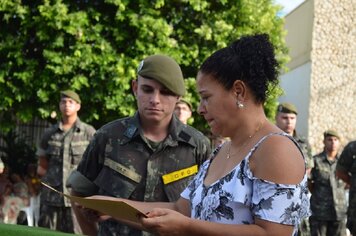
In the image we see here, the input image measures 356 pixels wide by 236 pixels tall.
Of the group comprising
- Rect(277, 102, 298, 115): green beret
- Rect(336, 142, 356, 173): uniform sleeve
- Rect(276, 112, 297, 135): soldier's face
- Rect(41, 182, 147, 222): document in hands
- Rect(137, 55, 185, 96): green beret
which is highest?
Rect(277, 102, 298, 115): green beret

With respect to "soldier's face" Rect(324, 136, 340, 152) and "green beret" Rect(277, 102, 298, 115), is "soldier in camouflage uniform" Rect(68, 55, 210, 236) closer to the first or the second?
"green beret" Rect(277, 102, 298, 115)

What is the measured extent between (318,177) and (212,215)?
7.97 m

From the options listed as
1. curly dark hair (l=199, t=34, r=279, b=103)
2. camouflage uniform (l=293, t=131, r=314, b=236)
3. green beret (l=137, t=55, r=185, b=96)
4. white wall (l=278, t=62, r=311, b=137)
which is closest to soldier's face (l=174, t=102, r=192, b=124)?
camouflage uniform (l=293, t=131, r=314, b=236)

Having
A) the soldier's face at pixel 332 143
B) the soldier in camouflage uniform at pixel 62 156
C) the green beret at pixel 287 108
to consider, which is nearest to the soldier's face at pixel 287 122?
the green beret at pixel 287 108

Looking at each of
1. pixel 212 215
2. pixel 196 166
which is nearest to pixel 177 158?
pixel 196 166

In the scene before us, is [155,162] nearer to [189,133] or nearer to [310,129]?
[189,133]

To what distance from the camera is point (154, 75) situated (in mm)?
3398

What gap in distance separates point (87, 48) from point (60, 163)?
17.0 ft

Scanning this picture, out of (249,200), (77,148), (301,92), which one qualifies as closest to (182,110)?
(77,148)

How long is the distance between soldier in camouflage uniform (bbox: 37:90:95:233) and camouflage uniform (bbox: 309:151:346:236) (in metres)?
3.74

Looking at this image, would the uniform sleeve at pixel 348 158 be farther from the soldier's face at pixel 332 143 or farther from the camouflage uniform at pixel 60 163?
the camouflage uniform at pixel 60 163

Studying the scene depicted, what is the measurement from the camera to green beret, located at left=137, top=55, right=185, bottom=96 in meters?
3.41

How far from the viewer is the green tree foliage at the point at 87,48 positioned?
1291 cm

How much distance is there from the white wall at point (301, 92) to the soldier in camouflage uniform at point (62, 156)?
13.8 metres
